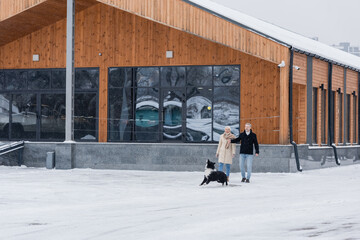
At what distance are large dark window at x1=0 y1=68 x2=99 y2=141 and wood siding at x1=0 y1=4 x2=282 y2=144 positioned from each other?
1.27 ft

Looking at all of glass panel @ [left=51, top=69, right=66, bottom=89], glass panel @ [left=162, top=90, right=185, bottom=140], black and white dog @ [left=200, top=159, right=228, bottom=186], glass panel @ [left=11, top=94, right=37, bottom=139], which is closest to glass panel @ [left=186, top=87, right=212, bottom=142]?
glass panel @ [left=162, top=90, right=185, bottom=140]

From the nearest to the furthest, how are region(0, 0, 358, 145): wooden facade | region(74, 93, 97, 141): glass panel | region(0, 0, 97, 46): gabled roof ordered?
region(0, 0, 358, 145): wooden facade < region(0, 0, 97, 46): gabled roof < region(74, 93, 97, 141): glass panel

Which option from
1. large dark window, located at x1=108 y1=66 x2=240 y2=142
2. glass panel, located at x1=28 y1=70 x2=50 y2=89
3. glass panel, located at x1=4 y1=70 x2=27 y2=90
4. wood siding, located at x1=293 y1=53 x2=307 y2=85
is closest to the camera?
wood siding, located at x1=293 y1=53 x2=307 y2=85

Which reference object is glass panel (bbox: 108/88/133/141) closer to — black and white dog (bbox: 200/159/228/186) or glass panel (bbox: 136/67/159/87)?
glass panel (bbox: 136/67/159/87)

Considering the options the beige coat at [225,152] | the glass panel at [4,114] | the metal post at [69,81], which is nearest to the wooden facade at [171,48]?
the glass panel at [4,114]

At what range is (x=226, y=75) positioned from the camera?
24.7 m

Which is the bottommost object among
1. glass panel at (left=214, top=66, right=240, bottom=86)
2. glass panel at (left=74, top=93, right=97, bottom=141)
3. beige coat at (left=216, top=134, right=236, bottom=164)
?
beige coat at (left=216, top=134, right=236, bottom=164)

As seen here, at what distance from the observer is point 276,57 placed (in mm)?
22500

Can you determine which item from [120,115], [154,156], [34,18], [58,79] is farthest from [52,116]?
[154,156]

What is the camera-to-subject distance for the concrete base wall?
73.4ft

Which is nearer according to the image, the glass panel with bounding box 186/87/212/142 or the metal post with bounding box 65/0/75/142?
the metal post with bounding box 65/0/75/142

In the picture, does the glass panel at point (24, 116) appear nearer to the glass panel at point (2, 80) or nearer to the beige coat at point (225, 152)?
the glass panel at point (2, 80)

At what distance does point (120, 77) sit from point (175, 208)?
14.3 metres

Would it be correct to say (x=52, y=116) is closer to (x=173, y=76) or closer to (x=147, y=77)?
(x=147, y=77)
